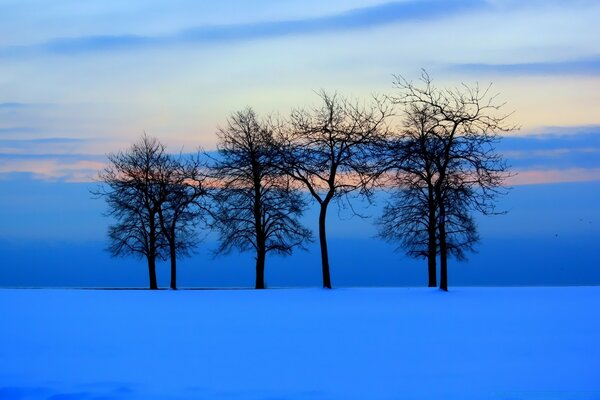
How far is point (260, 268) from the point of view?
114 ft

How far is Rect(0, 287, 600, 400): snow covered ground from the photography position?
368 inches

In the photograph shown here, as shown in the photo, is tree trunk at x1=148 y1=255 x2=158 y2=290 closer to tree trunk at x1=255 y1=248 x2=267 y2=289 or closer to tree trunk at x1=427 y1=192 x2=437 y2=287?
tree trunk at x1=255 y1=248 x2=267 y2=289

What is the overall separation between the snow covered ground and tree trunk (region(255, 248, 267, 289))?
14.1 m

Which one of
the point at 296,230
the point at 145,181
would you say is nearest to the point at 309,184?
the point at 296,230

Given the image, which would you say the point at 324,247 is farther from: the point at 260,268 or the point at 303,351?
the point at 303,351

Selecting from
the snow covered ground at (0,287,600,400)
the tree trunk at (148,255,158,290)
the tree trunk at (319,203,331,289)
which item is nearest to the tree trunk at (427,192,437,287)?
the tree trunk at (319,203,331,289)

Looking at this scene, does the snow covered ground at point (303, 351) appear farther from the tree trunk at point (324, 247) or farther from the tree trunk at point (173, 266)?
the tree trunk at point (173, 266)

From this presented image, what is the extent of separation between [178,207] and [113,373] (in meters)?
25.6

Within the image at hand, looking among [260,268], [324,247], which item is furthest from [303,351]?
[260,268]

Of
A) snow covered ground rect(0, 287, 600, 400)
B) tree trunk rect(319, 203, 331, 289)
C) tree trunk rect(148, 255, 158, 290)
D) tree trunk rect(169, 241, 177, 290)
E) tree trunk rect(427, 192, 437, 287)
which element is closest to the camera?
snow covered ground rect(0, 287, 600, 400)

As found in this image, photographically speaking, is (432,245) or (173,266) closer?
(432,245)

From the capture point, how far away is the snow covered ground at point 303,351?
9.34 meters

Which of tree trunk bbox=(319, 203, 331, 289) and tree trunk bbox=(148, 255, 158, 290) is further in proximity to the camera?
tree trunk bbox=(148, 255, 158, 290)

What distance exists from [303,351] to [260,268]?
22.7 meters
